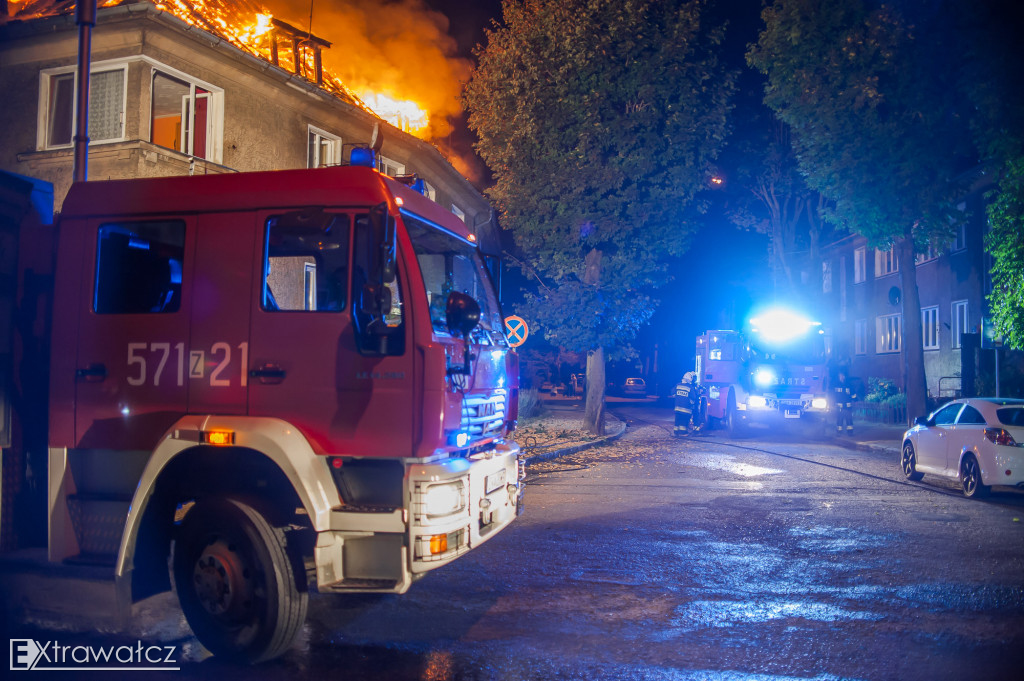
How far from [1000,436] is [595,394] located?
1136cm

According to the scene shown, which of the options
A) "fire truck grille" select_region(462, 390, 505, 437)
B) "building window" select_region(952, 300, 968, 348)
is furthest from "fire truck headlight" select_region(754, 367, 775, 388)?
"fire truck grille" select_region(462, 390, 505, 437)

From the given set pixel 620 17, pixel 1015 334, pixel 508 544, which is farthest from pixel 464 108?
pixel 508 544

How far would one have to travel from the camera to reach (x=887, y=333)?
3341 centimetres

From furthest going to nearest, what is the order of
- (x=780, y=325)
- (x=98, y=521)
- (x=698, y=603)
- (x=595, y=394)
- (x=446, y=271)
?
(x=780, y=325), (x=595, y=394), (x=698, y=603), (x=446, y=271), (x=98, y=521)

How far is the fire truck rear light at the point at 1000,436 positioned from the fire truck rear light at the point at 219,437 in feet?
32.4

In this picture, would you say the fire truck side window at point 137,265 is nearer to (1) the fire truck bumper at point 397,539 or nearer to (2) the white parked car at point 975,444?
(1) the fire truck bumper at point 397,539

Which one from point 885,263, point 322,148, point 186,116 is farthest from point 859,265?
point 186,116

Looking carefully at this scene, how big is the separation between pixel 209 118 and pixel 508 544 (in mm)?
12750

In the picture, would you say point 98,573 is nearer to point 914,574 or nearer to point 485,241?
point 914,574

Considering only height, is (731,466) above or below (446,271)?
below

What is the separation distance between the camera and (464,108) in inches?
875

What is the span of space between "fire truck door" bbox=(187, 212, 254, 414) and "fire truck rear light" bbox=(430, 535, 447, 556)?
1438 mm

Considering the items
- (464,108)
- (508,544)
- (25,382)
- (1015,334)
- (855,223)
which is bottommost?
(508,544)

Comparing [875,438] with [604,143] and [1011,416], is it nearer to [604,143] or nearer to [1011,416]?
[1011,416]
